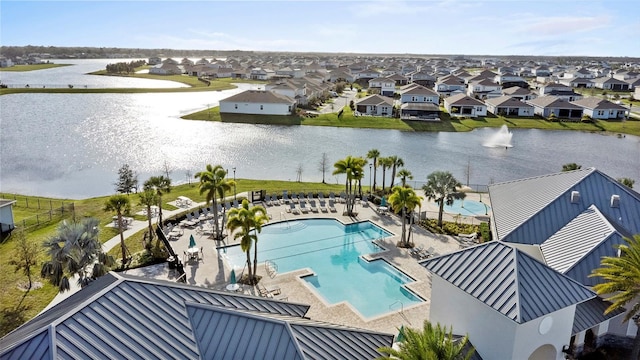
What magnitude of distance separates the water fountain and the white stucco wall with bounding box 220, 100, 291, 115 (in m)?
39.4

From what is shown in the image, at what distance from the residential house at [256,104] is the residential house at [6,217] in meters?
57.2

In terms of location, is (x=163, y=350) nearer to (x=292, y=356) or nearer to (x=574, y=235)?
(x=292, y=356)

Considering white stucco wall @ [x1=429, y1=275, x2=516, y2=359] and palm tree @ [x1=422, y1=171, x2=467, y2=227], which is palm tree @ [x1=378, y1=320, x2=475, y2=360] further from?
palm tree @ [x1=422, y1=171, x2=467, y2=227]

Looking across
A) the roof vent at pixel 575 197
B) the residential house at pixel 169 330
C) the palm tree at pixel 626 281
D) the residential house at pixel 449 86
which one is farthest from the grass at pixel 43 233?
the residential house at pixel 449 86

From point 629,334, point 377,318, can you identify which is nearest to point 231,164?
point 377,318

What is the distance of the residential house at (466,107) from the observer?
304ft

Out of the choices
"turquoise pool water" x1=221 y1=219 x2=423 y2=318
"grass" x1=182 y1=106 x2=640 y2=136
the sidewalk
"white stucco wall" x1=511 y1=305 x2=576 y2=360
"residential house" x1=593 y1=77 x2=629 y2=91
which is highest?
"residential house" x1=593 y1=77 x2=629 y2=91

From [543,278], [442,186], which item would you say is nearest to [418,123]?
[442,186]

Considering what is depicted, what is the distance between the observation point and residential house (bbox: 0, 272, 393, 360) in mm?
11414

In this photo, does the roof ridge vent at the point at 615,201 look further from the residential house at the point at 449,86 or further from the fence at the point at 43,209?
the residential house at the point at 449,86

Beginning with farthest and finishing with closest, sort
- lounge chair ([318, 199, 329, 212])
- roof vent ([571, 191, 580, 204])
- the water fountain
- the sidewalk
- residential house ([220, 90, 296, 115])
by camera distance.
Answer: residential house ([220, 90, 296, 115]) < the water fountain < lounge chair ([318, 199, 329, 212]) < roof vent ([571, 191, 580, 204]) < the sidewalk

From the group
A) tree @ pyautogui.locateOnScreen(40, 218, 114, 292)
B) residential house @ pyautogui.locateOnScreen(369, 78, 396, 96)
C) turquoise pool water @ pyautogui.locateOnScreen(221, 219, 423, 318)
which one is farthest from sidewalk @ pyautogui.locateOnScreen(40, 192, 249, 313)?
residential house @ pyautogui.locateOnScreen(369, 78, 396, 96)

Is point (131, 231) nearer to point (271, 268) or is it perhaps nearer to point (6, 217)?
point (6, 217)

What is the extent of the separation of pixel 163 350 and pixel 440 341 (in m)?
8.54
